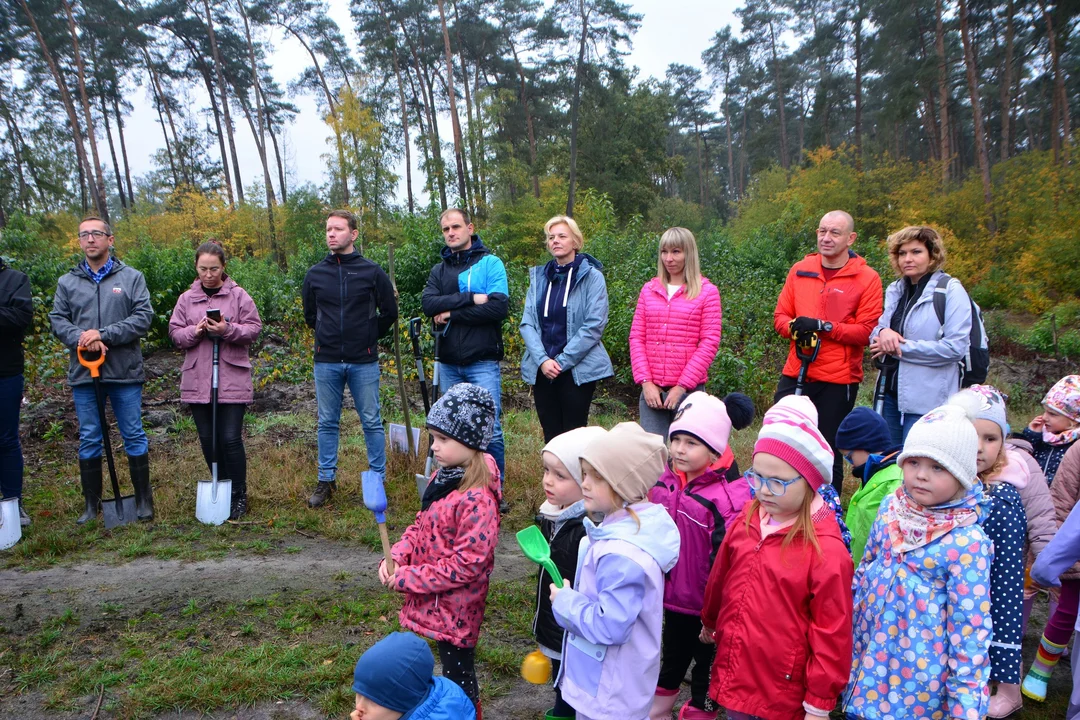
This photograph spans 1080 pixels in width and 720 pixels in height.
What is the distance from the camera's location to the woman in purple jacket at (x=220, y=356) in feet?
18.0

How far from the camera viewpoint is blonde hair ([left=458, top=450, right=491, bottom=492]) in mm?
2920

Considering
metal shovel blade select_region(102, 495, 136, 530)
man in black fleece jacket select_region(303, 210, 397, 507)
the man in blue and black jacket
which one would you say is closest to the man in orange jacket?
the man in blue and black jacket

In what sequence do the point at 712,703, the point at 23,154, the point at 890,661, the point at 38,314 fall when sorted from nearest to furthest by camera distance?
1. the point at 890,661
2. the point at 712,703
3. the point at 38,314
4. the point at 23,154

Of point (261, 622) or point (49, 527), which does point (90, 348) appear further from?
point (261, 622)

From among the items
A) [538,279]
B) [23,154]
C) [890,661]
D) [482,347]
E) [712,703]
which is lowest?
[712,703]

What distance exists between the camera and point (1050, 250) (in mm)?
16797

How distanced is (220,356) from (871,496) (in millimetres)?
4541

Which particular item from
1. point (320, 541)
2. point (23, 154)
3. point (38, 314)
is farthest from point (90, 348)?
point (23, 154)

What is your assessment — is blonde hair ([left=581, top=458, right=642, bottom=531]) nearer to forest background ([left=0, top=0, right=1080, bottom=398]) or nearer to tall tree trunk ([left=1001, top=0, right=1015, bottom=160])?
forest background ([left=0, top=0, right=1080, bottom=398])

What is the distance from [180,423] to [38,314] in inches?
164

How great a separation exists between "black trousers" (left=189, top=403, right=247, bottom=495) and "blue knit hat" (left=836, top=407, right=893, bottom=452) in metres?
4.27

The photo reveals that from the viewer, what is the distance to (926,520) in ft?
7.81

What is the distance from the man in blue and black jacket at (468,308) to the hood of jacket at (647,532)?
2.88 meters

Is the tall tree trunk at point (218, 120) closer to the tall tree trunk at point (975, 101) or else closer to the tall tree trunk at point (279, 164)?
the tall tree trunk at point (279, 164)
